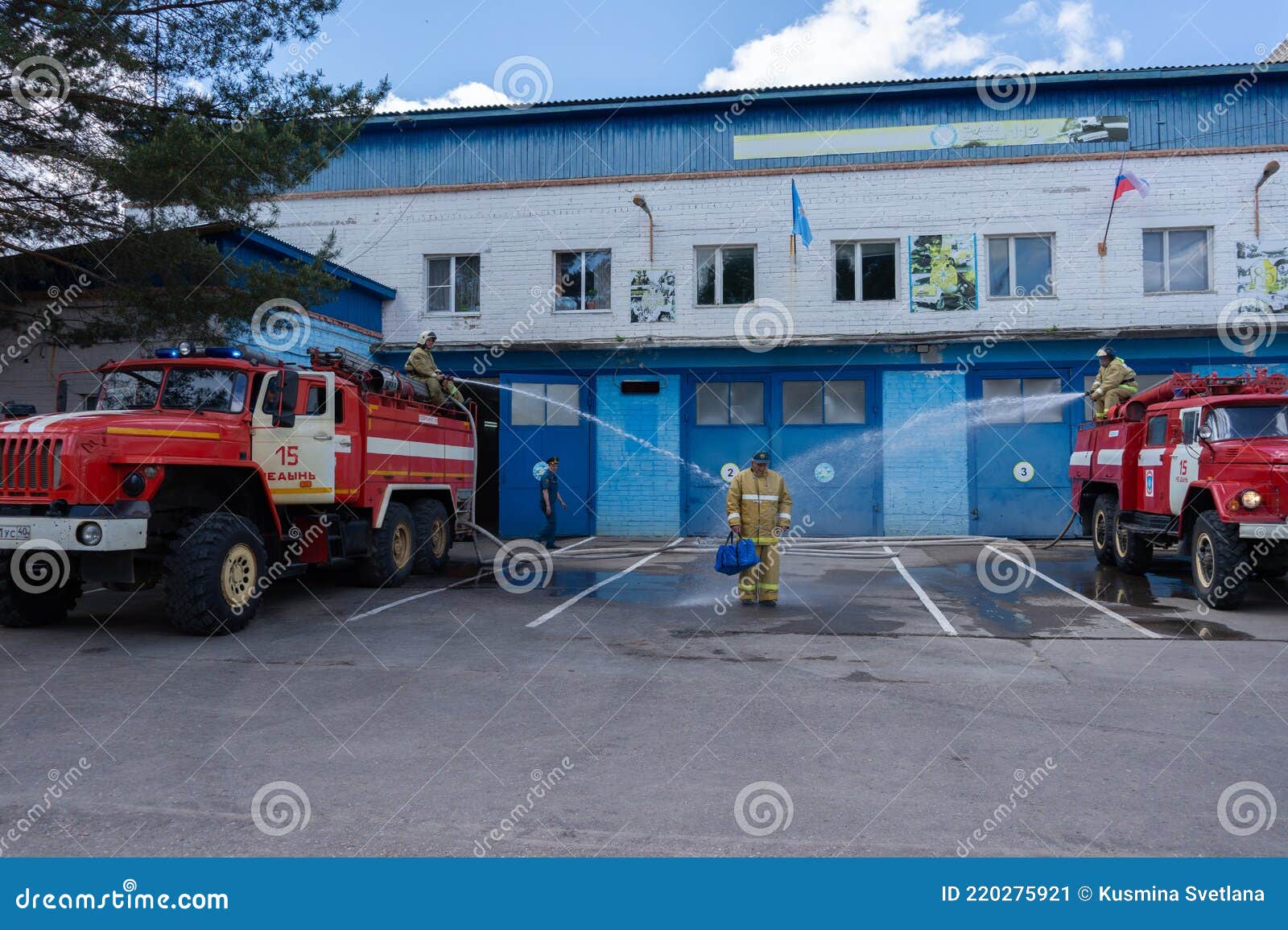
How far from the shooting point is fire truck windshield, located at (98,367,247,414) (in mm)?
9492

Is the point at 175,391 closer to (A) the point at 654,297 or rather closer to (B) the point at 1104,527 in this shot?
(A) the point at 654,297

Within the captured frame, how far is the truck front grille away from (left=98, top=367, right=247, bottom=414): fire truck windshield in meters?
1.40

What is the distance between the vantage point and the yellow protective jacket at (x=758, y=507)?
35.1ft

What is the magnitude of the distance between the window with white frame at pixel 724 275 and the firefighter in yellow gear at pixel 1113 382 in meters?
7.45

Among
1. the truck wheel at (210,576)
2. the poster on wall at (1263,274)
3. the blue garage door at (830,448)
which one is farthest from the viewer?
the blue garage door at (830,448)

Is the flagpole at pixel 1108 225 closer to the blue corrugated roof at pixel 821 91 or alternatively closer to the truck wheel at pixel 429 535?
the blue corrugated roof at pixel 821 91

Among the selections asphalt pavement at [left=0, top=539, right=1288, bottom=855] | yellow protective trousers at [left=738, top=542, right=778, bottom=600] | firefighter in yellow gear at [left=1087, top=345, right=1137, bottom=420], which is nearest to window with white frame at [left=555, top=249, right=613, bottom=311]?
firefighter in yellow gear at [left=1087, top=345, right=1137, bottom=420]

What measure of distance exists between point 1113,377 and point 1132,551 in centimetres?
305

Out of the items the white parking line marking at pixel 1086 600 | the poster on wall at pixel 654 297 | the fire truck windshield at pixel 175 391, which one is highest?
the poster on wall at pixel 654 297

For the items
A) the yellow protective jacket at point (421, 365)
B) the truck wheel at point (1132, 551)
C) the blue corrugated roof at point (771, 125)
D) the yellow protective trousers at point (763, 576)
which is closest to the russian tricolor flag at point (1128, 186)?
the blue corrugated roof at point (771, 125)

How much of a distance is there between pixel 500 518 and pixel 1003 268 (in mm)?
12040

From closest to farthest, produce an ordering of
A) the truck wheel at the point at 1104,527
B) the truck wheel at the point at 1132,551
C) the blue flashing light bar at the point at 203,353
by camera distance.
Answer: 1. the blue flashing light bar at the point at 203,353
2. the truck wheel at the point at 1132,551
3. the truck wheel at the point at 1104,527

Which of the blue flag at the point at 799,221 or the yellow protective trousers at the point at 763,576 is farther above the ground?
the blue flag at the point at 799,221

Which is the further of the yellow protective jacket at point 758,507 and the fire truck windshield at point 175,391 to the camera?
the yellow protective jacket at point 758,507
